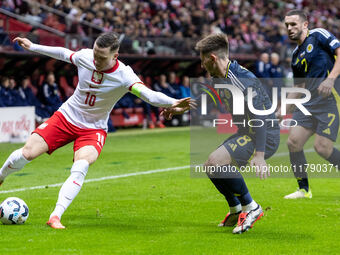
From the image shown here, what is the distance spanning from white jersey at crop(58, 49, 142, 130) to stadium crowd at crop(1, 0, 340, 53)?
43.3 ft

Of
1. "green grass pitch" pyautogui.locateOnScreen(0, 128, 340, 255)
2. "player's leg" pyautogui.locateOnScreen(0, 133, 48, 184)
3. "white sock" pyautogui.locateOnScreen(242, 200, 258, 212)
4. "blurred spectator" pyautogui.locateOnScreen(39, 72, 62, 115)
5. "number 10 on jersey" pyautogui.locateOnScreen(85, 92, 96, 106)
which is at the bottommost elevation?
"blurred spectator" pyautogui.locateOnScreen(39, 72, 62, 115)

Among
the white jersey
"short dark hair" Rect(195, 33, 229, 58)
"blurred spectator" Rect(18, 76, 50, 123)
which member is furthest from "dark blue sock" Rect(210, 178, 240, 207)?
"blurred spectator" Rect(18, 76, 50, 123)

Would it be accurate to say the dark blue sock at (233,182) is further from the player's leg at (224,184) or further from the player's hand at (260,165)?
the player's hand at (260,165)

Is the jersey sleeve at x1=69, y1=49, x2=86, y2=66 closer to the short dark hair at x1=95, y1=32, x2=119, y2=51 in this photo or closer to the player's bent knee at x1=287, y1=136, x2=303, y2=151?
the short dark hair at x1=95, y1=32, x2=119, y2=51

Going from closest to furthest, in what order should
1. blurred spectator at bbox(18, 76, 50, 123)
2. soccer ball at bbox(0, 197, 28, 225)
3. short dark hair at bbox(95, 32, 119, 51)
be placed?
short dark hair at bbox(95, 32, 119, 51) → soccer ball at bbox(0, 197, 28, 225) → blurred spectator at bbox(18, 76, 50, 123)

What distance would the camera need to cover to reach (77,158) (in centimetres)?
662

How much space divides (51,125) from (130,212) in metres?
1.40

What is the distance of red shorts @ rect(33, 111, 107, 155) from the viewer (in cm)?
681

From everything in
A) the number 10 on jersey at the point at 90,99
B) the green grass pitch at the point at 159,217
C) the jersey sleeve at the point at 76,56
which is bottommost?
the green grass pitch at the point at 159,217

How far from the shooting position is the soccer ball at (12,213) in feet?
21.5

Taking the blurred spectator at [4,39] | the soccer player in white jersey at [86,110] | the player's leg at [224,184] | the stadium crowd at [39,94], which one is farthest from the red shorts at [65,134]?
the blurred spectator at [4,39]

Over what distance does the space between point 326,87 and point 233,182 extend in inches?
75.2

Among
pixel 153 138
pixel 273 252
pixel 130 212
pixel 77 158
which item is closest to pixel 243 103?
pixel 273 252

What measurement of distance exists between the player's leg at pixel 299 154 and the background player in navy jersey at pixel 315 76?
0.01 metres
